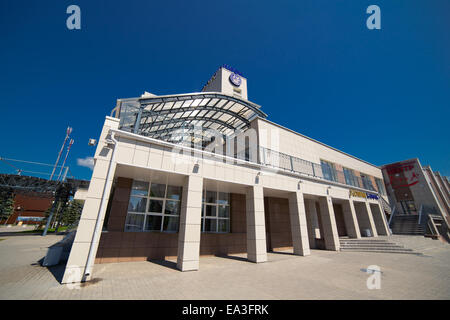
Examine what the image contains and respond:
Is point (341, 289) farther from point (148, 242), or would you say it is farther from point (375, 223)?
point (375, 223)

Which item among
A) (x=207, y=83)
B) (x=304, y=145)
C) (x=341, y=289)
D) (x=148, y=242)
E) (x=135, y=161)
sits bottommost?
(x=341, y=289)

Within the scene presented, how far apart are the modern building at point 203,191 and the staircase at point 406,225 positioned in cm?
605

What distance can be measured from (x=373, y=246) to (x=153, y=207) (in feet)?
56.1

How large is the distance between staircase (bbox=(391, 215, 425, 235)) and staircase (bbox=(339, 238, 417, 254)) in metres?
13.4

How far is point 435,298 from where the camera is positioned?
15.5 feet

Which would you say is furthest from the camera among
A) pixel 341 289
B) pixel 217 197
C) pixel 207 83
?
pixel 207 83

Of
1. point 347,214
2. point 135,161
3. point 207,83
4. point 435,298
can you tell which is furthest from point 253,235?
point 207,83

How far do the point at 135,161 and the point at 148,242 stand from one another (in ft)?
16.9

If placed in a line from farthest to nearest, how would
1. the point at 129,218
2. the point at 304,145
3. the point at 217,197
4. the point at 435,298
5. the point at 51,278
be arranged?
the point at 304,145 < the point at 217,197 < the point at 129,218 < the point at 51,278 < the point at 435,298

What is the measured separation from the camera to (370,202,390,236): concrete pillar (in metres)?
19.6

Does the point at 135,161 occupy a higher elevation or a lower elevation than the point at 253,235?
higher
